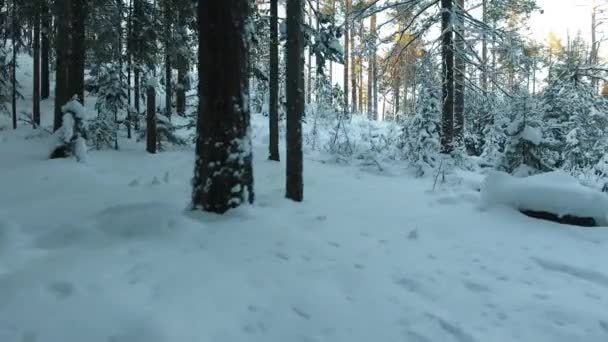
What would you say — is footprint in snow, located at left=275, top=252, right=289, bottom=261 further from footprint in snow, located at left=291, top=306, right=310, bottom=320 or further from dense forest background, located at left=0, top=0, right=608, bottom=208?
dense forest background, located at left=0, top=0, right=608, bottom=208

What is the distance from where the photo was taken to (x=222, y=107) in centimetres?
481

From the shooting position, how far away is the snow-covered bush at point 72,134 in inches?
372

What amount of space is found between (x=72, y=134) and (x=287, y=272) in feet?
26.0

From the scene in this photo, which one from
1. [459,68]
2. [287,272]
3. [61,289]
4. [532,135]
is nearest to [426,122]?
[459,68]

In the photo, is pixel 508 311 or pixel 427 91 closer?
pixel 508 311

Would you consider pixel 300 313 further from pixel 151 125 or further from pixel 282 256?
pixel 151 125

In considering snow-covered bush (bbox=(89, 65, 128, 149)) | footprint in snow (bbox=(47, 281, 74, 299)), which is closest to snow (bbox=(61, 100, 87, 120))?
snow-covered bush (bbox=(89, 65, 128, 149))

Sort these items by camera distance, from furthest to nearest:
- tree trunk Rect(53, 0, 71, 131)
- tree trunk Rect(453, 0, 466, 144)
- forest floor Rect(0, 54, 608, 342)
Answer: tree trunk Rect(453, 0, 466, 144), tree trunk Rect(53, 0, 71, 131), forest floor Rect(0, 54, 608, 342)

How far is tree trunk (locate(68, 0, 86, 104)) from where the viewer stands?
9.66 metres

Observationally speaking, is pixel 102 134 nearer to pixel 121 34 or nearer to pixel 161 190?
pixel 121 34

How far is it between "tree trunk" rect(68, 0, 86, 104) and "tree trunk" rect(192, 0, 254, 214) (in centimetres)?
637

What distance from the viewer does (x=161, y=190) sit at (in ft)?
20.8

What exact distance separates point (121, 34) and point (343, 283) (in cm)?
903

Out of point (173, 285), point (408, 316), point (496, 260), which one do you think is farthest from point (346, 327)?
point (496, 260)
